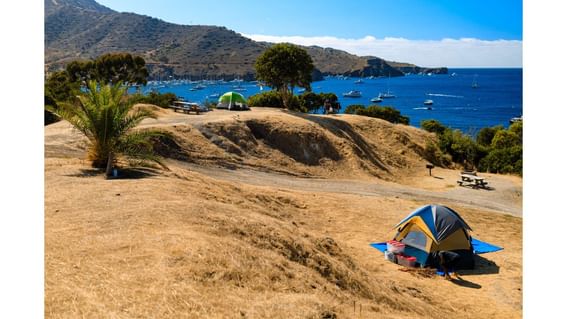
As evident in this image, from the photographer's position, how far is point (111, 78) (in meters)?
54.4

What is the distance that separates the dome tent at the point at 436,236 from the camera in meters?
14.1

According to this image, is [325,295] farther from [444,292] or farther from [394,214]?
[394,214]

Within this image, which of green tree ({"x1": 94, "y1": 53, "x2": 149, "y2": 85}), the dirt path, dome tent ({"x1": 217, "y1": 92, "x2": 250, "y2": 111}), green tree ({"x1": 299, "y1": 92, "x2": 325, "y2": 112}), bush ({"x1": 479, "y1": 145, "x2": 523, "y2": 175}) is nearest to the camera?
the dirt path

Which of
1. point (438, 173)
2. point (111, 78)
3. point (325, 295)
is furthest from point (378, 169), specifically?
point (111, 78)

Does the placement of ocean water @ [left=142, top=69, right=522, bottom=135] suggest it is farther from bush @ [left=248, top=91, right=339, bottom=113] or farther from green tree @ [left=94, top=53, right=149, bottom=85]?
green tree @ [left=94, top=53, right=149, bottom=85]

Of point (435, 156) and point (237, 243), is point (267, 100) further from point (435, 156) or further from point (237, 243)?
point (237, 243)

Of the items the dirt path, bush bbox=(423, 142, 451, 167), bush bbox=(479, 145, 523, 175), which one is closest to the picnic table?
the dirt path

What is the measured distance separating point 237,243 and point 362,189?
15.7 m

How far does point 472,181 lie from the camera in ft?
93.4

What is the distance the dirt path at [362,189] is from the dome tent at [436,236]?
6939mm

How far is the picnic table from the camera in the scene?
2800cm

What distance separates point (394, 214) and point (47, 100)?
96.8ft

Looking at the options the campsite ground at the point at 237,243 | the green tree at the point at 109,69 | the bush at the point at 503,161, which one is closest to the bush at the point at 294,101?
the green tree at the point at 109,69

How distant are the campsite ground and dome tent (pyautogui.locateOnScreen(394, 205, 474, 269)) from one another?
0.81m
